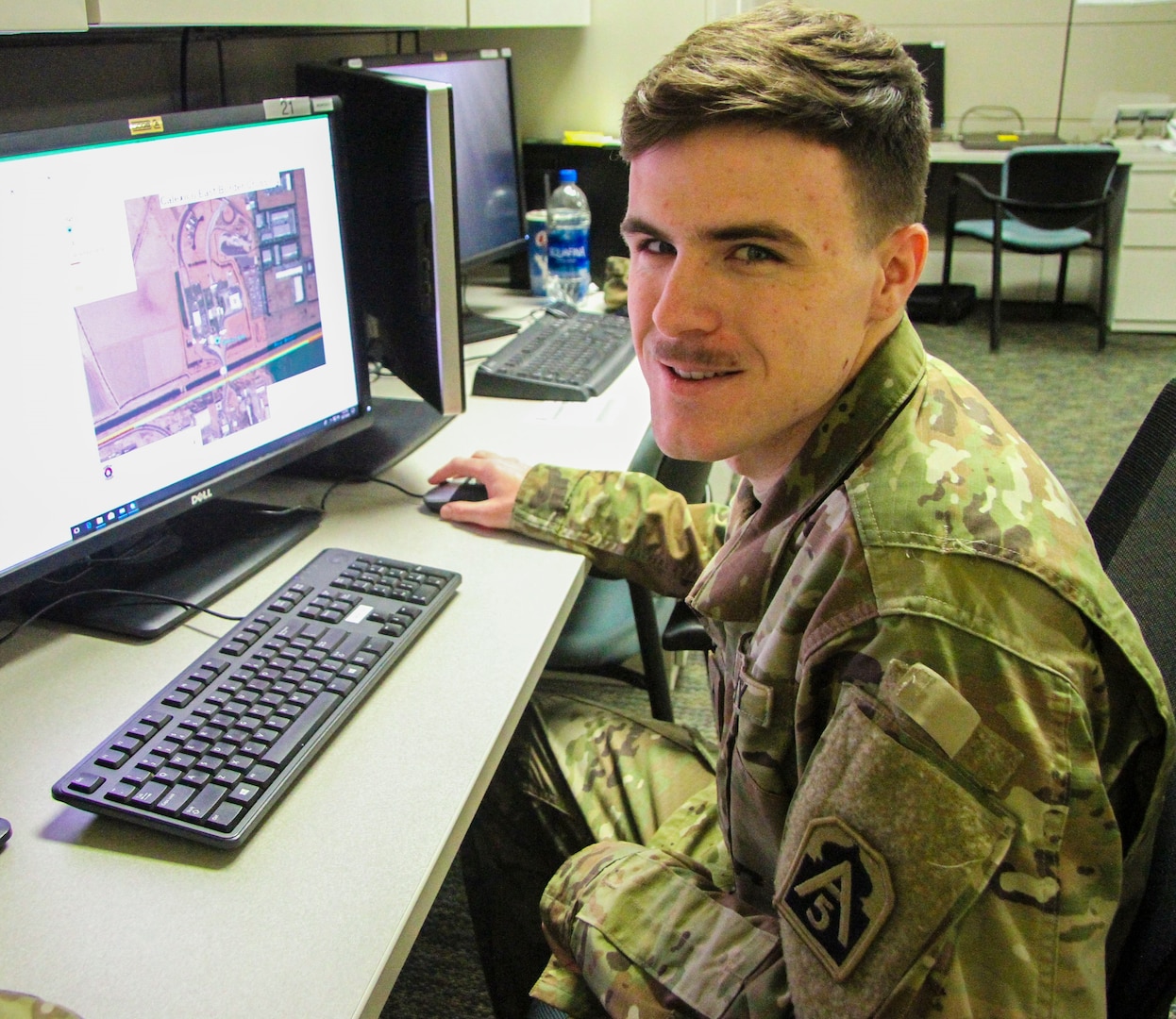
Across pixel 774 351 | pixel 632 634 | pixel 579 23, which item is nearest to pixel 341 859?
pixel 774 351

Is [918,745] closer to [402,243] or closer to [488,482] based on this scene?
[488,482]

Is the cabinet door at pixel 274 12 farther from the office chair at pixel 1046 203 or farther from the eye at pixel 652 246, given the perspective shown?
the office chair at pixel 1046 203

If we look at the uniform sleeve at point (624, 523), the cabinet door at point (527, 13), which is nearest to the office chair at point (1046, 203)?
the cabinet door at point (527, 13)

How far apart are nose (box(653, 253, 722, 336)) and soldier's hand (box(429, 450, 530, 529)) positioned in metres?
0.41

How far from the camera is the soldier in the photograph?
2.24ft

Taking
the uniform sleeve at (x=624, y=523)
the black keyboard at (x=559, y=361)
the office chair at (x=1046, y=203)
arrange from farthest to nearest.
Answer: the office chair at (x=1046, y=203) → the black keyboard at (x=559, y=361) → the uniform sleeve at (x=624, y=523)

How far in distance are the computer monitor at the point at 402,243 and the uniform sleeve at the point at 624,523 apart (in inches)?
10.0

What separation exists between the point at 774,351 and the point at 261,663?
520 millimetres

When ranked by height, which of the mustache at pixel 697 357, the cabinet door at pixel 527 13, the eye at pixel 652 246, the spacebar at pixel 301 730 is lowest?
the spacebar at pixel 301 730

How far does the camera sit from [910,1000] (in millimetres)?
677

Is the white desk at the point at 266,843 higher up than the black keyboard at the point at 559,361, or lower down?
lower down

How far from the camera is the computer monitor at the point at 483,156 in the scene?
1.94 meters

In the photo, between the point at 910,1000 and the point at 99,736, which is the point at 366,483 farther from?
the point at 910,1000

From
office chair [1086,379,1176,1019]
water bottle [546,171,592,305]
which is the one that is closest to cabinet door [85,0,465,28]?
water bottle [546,171,592,305]
